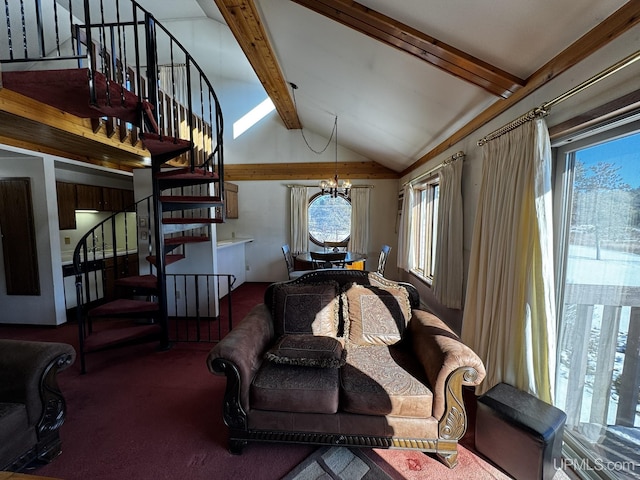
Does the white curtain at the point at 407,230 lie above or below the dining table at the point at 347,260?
above

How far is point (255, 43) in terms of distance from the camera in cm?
252

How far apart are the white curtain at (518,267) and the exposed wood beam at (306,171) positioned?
11.4 ft

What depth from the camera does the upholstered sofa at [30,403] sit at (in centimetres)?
136

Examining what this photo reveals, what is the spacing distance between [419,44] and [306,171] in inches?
155

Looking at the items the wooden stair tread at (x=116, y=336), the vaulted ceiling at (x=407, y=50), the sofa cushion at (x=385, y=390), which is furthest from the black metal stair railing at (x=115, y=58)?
the sofa cushion at (x=385, y=390)

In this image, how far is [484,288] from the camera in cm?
199

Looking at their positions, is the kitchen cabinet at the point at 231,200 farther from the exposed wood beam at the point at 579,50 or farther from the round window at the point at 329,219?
the exposed wood beam at the point at 579,50

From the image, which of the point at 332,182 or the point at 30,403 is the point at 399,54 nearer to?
the point at 332,182

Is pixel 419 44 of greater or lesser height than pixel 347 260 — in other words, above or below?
above

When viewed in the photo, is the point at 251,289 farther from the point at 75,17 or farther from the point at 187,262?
the point at 75,17

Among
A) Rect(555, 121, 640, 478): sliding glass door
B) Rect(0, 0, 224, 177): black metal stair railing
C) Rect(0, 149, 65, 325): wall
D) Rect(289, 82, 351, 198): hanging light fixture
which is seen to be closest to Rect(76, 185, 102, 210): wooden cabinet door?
Rect(0, 149, 65, 325): wall

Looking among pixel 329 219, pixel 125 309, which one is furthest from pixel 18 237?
pixel 329 219

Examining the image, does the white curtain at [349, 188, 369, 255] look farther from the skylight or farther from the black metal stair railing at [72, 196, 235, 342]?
the black metal stair railing at [72, 196, 235, 342]

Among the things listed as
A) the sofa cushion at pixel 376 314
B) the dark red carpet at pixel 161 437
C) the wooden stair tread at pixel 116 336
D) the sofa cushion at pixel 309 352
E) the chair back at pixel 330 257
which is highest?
the chair back at pixel 330 257
